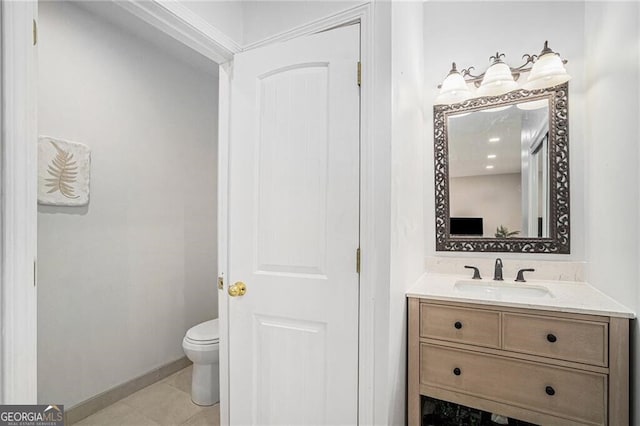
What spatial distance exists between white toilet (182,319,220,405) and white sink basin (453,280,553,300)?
5.04 ft

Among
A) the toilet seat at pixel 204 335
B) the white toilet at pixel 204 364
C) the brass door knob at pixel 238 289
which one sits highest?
the brass door knob at pixel 238 289

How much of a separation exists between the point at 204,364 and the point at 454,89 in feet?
7.62

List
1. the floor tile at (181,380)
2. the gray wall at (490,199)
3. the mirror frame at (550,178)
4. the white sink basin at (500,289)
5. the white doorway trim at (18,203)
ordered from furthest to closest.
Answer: the floor tile at (181,380) → the gray wall at (490,199) → the mirror frame at (550,178) → the white sink basin at (500,289) → the white doorway trim at (18,203)

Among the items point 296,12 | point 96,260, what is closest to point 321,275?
point 296,12

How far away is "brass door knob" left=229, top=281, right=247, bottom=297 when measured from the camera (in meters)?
1.49

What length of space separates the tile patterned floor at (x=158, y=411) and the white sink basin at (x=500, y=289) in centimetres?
164

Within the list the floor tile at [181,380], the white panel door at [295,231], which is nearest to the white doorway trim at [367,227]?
the white panel door at [295,231]

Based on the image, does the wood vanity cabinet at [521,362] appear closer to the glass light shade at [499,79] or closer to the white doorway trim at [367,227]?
the white doorway trim at [367,227]

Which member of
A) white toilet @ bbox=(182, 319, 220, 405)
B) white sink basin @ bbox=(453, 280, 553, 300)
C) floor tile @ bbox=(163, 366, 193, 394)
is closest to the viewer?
white sink basin @ bbox=(453, 280, 553, 300)

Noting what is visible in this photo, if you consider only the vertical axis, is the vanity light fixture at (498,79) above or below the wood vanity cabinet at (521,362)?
above

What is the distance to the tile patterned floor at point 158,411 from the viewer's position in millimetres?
1949

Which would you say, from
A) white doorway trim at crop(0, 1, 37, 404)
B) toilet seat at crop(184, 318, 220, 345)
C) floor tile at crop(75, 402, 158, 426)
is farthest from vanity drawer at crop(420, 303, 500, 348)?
floor tile at crop(75, 402, 158, 426)

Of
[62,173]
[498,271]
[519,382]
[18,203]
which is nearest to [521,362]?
[519,382]

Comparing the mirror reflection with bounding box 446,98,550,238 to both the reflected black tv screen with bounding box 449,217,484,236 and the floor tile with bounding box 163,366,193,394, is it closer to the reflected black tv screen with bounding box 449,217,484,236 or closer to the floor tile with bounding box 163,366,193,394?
the reflected black tv screen with bounding box 449,217,484,236
